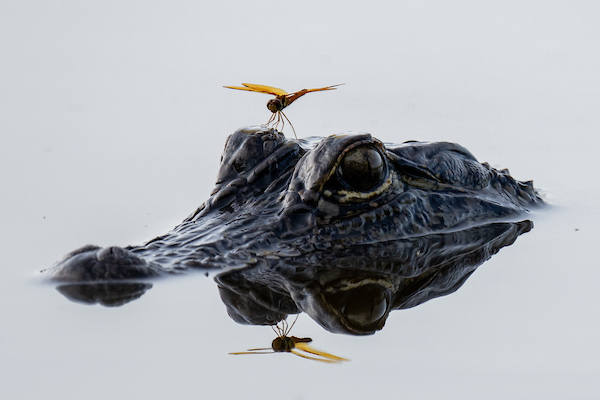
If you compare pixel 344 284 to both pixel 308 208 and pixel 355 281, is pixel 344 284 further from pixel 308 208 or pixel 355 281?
pixel 308 208

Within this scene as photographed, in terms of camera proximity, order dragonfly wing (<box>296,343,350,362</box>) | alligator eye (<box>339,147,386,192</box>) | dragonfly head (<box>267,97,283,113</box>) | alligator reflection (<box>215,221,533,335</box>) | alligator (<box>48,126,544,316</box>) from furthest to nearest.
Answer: dragonfly head (<box>267,97,283,113</box>)
alligator eye (<box>339,147,386,192</box>)
alligator (<box>48,126,544,316</box>)
alligator reflection (<box>215,221,533,335</box>)
dragonfly wing (<box>296,343,350,362</box>)

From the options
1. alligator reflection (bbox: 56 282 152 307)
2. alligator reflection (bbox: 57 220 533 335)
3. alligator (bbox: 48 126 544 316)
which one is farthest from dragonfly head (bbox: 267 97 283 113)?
alligator reflection (bbox: 56 282 152 307)

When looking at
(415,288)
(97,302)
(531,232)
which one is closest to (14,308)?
(97,302)

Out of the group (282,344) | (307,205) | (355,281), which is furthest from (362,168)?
(282,344)

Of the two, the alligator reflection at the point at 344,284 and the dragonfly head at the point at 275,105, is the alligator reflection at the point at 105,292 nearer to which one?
the alligator reflection at the point at 344,284

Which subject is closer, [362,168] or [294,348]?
[294,348]

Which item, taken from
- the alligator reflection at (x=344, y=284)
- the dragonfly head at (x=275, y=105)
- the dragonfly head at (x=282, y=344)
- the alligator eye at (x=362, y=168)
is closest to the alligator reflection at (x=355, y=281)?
the alligator reflection at (x=344, y=284)

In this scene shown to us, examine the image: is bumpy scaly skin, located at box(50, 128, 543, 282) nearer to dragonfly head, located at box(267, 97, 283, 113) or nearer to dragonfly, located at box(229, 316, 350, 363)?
dragonfly head, located at box(267, 97, 283, 113)

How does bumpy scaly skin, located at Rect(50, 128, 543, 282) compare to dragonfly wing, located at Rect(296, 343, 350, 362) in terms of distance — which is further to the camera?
bumpy scaly skin, located at Rect(50, 128, 543, 282)
